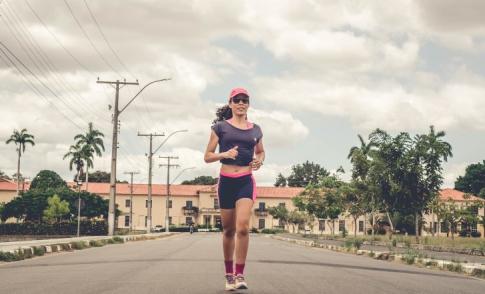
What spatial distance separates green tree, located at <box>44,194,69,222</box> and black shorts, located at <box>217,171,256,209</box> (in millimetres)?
74082

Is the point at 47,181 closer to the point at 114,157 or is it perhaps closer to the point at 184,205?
the point at 184,205

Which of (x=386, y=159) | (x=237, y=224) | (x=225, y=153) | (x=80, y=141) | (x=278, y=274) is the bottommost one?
(x=278, y=274)

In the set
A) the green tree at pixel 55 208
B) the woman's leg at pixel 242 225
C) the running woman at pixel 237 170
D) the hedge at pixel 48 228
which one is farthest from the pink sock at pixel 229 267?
the green tree at pixel 55 208

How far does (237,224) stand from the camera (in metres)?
6.79

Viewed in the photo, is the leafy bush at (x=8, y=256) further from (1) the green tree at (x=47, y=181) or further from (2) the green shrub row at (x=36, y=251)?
(1) the green tree at (x=47, y=181)

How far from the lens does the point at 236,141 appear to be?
22.9 ft

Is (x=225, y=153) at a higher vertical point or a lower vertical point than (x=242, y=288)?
higher

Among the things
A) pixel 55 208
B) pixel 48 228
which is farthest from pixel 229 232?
pixel 55 208

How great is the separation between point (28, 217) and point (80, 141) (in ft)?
63.5

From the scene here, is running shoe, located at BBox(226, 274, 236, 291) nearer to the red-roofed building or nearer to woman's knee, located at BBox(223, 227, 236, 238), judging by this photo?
woman's knee, located at BBox(223, 227, 236, 238)

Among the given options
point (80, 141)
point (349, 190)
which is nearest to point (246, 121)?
point (349, 190)

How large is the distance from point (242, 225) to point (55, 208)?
74.9m

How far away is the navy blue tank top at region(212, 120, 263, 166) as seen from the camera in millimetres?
6961

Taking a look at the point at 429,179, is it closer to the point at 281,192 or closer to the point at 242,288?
the point at 242,288
